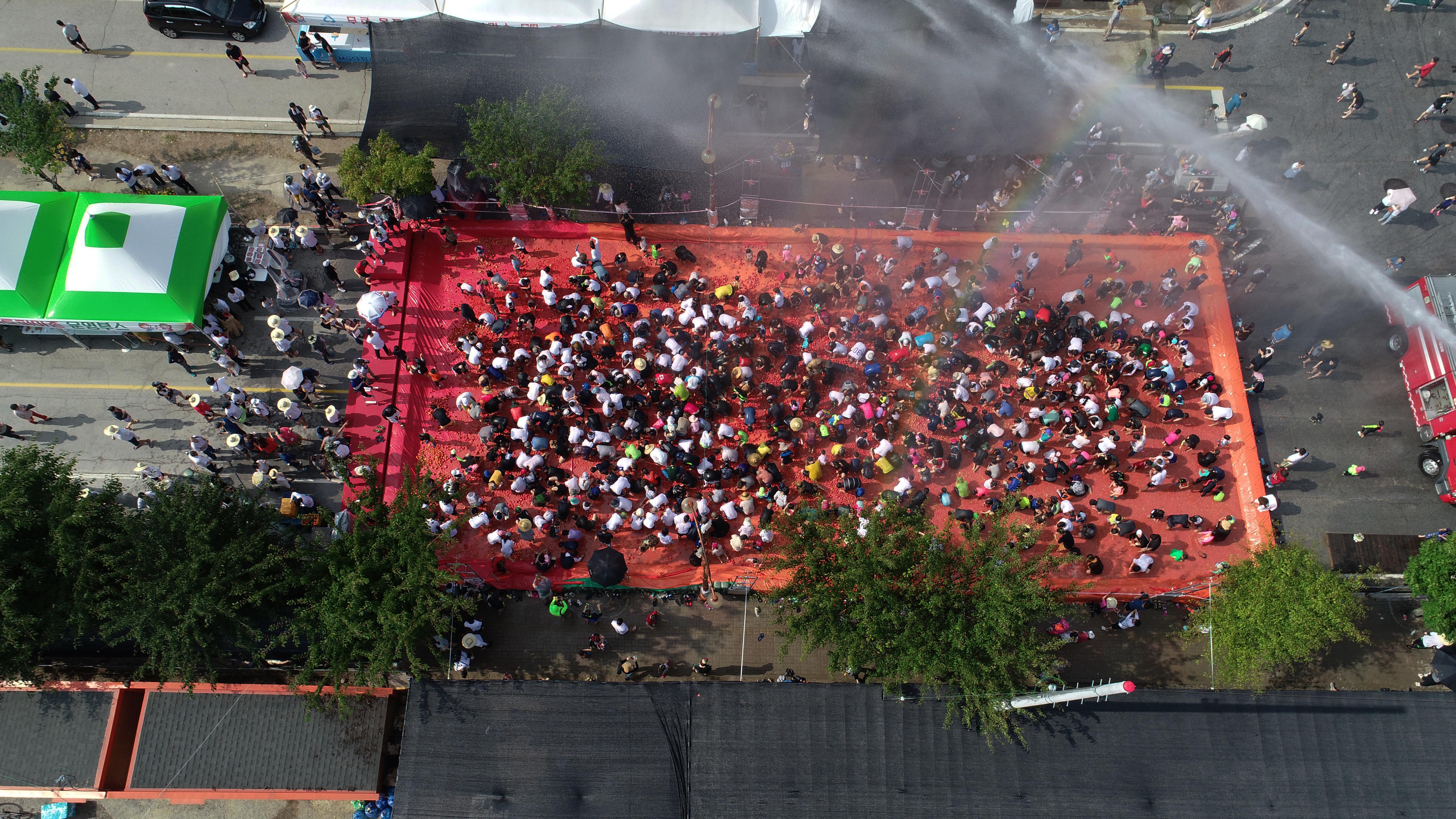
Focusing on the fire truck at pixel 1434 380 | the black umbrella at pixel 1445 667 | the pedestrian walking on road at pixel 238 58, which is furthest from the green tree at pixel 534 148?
the black umbrella at pixel 1445 667

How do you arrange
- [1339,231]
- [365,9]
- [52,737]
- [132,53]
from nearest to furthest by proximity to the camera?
[52,737], [365,9], [1339,231], [132,53]

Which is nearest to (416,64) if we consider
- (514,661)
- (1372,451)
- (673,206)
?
(673,206)

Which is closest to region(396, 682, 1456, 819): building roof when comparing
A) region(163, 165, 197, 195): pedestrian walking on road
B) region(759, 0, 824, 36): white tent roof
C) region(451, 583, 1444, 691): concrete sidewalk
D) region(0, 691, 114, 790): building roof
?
region(451, 583, 1444, 691): concrete sidewalk

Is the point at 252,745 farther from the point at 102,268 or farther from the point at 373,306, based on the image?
the point at 102,268

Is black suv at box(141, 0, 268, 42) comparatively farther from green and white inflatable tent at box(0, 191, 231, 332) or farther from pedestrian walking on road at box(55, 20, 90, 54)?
green and white inflatable tent at box(0, 191, 231, 332)

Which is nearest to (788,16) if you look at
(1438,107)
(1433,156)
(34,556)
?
(1433,156)

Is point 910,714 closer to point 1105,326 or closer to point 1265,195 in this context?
point 1105,326
